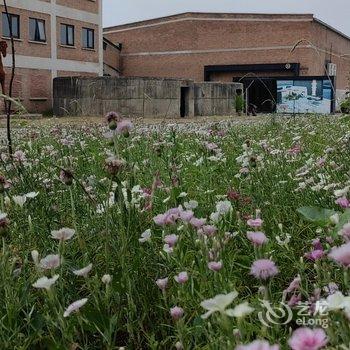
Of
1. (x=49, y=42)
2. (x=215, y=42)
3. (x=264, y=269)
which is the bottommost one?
(x=264, y=269)

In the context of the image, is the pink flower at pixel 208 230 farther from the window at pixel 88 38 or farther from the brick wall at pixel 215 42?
the brick wall at pixel 215 42

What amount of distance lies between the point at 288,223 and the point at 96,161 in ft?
8.84

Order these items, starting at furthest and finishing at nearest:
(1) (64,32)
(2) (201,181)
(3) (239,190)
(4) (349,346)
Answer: (1) (64,32) → (2) (201,181) → (3) (239,190) → (4) (349,346)

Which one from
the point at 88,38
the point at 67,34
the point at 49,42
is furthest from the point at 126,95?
the point at 88,38

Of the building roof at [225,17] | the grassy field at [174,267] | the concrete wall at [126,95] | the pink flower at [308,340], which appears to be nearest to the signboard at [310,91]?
the concrete wall at [126,95]

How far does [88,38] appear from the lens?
38.1m

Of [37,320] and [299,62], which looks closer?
[37,320]

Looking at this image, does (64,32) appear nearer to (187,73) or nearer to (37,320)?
(187,73)

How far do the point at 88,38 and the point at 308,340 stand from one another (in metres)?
38.6

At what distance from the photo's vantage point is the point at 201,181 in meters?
4.16

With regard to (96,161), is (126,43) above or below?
above

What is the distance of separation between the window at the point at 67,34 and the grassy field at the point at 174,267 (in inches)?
1325

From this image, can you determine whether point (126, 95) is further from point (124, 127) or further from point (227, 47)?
point (124, 127)

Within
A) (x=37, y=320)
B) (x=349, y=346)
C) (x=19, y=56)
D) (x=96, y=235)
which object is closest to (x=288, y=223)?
(x=96, y=235)
